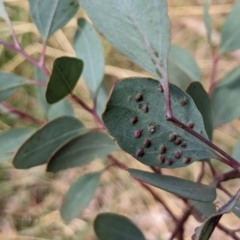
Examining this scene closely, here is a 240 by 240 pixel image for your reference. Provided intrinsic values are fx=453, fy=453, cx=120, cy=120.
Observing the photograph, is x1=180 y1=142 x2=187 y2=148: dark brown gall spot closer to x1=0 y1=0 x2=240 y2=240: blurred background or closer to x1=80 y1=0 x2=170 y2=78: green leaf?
x1=80 y1=0 x2=170 y2=78: green leaf

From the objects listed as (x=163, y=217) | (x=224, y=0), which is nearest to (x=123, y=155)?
(x=163, y=217)

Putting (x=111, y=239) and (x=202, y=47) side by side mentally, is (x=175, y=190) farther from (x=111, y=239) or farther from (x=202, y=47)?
(x=202, y=47)

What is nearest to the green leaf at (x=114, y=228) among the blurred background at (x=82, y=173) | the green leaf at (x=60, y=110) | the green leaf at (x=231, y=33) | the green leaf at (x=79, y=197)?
the green leaf at (x=79, y=197)

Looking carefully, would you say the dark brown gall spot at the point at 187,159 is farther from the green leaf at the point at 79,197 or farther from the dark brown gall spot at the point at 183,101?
the green leaf at the point at 79,197

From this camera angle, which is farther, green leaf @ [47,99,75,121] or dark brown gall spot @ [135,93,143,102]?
green leaf @ [47,99,75,121]

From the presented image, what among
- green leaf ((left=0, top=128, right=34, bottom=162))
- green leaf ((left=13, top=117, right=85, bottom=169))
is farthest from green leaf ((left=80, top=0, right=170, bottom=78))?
green leaf ((left=0, top=128, right=34, bottom=162))

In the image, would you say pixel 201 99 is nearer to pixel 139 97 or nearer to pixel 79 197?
pixel 139 97

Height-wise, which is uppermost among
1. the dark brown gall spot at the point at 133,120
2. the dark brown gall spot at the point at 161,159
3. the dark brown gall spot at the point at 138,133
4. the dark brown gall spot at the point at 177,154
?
the dark brown gall spot at the point at 133,120
